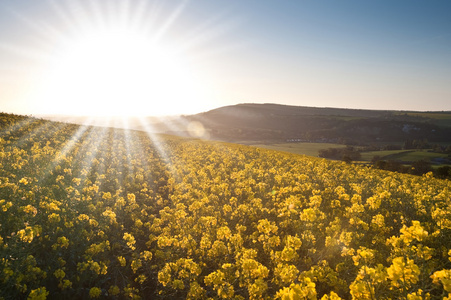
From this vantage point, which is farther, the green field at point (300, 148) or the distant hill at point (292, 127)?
the distant hill at point (292, 127)

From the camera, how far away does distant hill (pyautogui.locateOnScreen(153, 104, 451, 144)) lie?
393 ft

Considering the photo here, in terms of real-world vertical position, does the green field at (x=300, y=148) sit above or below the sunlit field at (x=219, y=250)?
below

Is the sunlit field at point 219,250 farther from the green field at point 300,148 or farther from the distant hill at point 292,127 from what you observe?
the distant hill at point 292,127

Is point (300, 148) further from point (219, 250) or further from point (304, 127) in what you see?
point (219, 250)

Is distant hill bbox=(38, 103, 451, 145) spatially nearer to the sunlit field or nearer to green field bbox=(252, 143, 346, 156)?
green field bbox=(252, 143, 346, 156)

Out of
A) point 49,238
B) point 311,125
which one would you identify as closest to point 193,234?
point 49,238

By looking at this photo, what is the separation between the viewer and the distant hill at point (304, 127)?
11974cm

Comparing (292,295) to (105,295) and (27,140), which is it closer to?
(105,295)

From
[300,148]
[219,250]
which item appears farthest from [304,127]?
[219,250]

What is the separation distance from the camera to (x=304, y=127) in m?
147

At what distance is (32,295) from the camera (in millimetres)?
3963

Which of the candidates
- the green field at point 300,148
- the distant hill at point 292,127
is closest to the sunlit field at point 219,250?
the green field at point 300,148

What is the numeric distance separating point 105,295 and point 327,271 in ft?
16.4

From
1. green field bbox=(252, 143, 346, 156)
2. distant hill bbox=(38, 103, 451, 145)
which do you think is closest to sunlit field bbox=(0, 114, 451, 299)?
green field bbox=(252, 143, 346, 156)
